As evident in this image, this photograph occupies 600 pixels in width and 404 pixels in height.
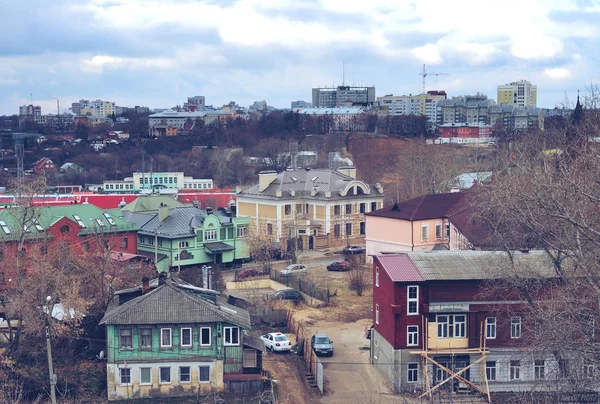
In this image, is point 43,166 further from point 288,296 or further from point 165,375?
point 165,375

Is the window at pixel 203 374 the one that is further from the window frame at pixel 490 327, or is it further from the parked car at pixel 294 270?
the parked car at pixel 294 270

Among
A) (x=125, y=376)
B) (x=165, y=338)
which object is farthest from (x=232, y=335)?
(x=125, y=376)

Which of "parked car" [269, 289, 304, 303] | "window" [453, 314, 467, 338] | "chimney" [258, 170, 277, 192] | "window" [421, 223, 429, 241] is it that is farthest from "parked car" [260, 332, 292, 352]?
"chimney" [258, 170, 277, 192]

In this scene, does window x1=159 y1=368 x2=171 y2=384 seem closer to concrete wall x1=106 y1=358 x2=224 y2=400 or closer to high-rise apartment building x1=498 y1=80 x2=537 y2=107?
concrete wall x1=106 y1=358 x2=224 y2=400

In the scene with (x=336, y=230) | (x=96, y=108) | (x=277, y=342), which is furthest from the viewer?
(x=96, y=108)

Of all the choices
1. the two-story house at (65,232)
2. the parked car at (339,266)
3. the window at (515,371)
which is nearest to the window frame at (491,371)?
the window at (515,371)

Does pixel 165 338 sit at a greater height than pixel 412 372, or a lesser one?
greater

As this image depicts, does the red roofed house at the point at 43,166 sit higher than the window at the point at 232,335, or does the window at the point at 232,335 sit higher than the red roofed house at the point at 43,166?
the red roofed house at the point at 43,166
